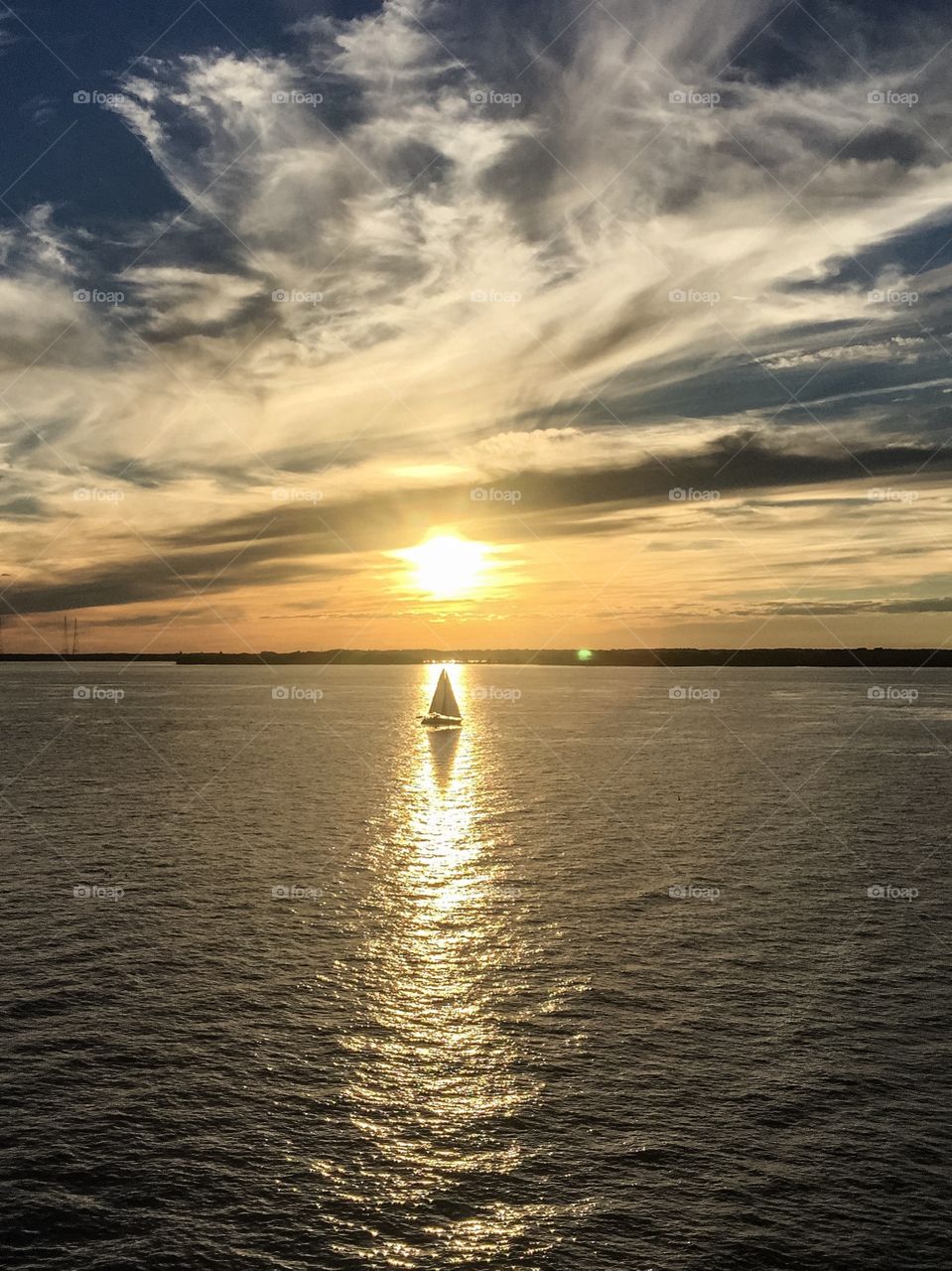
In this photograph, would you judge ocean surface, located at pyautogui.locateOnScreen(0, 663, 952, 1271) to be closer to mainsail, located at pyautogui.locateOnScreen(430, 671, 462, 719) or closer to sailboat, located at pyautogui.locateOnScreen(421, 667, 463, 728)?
sailboat, located at pyautogui.locateOnScreen(421, 667, 463, 728)

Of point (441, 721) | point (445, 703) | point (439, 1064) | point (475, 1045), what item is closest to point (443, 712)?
point (441, 721)

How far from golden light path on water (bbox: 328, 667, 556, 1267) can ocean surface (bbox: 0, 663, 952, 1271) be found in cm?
12

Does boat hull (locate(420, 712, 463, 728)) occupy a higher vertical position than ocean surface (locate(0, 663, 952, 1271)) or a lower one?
higher

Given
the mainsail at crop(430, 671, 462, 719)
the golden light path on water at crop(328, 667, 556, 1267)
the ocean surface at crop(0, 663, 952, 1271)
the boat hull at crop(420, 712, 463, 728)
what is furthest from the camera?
the mainsail at crop(430, 671, 462, 719)

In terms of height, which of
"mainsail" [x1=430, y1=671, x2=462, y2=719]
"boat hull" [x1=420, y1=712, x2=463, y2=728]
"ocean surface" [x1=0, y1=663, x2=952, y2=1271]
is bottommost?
"ocean surface" [x1=0, y1=663, x2=952, y2=1271]

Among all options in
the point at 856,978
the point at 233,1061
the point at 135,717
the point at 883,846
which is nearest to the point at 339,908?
the point at 233,1061

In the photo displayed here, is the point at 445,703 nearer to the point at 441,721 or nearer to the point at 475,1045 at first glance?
the point at 441,721

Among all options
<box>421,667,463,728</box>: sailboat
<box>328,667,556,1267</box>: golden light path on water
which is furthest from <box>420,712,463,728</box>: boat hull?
<box>328,667,556,1267</box>: golden light path on water

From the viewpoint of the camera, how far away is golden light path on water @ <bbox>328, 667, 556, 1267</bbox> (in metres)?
21.8

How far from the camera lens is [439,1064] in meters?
29.2

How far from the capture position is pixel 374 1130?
25266mm

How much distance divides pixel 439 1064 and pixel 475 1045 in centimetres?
174

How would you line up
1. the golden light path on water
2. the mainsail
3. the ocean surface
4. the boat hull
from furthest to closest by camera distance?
the mainsail → the boat hull → the golden light path on water → the ocean surface

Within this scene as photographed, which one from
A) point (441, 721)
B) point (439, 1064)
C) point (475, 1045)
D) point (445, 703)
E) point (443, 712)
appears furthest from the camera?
point (445, 703)
